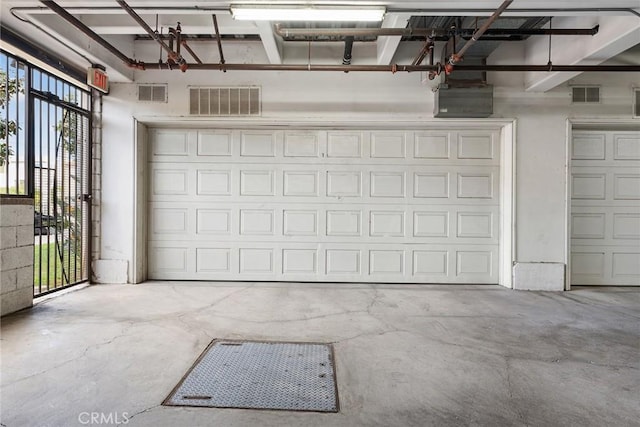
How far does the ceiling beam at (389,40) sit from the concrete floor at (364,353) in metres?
3.01

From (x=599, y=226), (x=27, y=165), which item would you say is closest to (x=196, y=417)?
(x=27, y=165)

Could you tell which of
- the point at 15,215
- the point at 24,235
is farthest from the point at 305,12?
the point at 24,235

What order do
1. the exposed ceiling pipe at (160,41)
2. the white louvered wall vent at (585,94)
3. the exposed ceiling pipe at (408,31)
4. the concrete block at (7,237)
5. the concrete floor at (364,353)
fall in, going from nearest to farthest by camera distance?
the concrete floor at (364,353) < the exposed ceiling pipe at (160,41) < the concrete block at (7,237) < the exposed ceiling pipe at (408,31) < the white louvered wall vent at (585,94)

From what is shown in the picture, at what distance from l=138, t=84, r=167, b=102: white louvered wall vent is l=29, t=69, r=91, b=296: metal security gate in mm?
730

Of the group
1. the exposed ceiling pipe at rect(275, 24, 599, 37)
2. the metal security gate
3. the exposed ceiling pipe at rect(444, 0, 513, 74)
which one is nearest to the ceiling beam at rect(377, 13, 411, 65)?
the exposed ceiling pipe at rect(275, 24, 599, 37)

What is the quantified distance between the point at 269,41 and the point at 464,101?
8.76 ft

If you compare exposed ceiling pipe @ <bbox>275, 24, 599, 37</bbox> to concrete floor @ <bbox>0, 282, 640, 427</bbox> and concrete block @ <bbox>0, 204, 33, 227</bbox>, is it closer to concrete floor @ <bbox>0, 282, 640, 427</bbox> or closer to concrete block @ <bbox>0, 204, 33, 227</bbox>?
concrete floor @ <bbox>0, 282, 640, 427</bbox>

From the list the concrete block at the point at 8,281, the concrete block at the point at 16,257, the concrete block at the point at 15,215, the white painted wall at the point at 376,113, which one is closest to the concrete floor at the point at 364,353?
the concrete block at the point at 8,281

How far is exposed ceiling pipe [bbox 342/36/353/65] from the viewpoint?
13.1 feet

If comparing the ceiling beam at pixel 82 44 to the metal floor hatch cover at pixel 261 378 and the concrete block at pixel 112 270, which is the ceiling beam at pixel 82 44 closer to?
the concrete block at pixel 112 270

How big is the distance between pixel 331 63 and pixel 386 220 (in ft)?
7.78

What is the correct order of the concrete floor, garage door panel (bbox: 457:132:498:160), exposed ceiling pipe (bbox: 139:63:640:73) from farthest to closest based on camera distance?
garage door panel (bbox: 457:132:498:160)
exposed ceiling pipe (bbox: 139:63:640:73)
the concrete floor

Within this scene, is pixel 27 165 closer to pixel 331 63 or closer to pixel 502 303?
pixel 331 63

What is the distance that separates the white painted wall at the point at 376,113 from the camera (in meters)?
4.63
